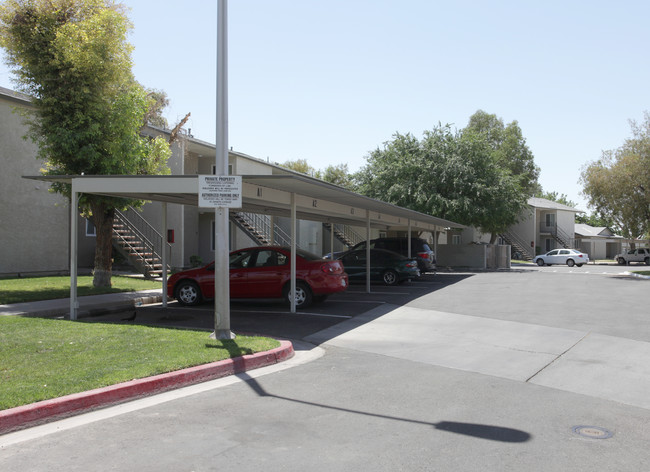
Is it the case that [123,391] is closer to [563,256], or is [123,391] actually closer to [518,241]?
[563,256]

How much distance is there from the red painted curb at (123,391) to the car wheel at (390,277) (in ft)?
41.8

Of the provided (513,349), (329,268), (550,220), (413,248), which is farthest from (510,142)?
(513,349)

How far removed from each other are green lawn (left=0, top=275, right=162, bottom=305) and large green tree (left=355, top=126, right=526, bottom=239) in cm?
2038

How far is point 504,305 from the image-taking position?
15.1 metres

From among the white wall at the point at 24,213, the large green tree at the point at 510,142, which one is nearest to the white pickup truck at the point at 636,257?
the large green tree at the point at 510,142

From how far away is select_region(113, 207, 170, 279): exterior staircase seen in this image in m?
21.2

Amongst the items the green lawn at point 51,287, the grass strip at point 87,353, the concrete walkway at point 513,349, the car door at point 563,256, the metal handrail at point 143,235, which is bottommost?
the concrete walkway at point 513,349

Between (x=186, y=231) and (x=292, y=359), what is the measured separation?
1931 cm

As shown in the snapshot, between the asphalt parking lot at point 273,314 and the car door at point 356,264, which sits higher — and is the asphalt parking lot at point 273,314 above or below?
below

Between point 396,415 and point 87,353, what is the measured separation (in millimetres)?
4614

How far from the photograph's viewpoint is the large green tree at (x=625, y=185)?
30.1m

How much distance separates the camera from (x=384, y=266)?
2089 cm

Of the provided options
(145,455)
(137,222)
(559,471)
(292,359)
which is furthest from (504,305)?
(137,222)

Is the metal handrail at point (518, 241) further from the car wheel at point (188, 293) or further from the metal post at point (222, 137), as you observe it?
the metal post at point (222, 137)
